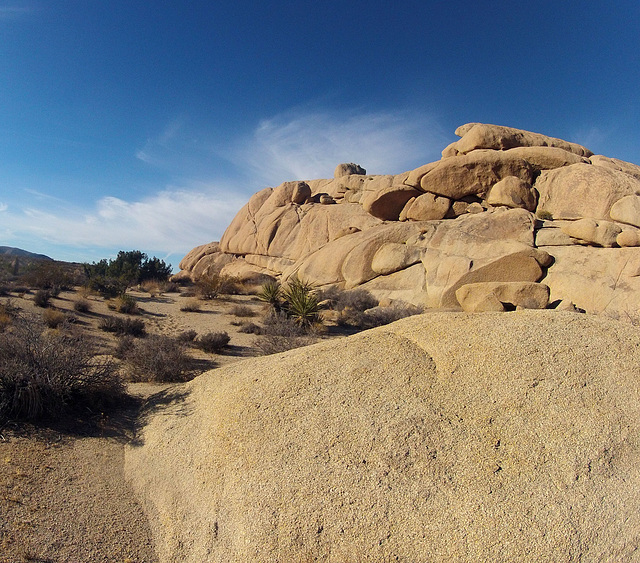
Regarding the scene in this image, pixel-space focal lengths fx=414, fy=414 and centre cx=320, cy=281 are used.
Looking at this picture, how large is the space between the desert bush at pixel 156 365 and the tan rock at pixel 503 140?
18.6 metres

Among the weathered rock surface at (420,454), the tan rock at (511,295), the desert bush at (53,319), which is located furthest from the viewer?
the tan rock at (511,295)

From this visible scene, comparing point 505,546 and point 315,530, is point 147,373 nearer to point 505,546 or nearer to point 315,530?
point 315,530

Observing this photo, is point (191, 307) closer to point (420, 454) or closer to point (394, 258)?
point (394, 258)

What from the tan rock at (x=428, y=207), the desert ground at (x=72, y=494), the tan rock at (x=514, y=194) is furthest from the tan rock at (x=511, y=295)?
the desert ground at (x=72, y=494)

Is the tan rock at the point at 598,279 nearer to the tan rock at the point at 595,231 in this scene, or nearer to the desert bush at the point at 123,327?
the tan rock at the point at 595,231

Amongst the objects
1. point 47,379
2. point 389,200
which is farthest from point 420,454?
point 389,200

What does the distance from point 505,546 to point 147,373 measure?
6.30m

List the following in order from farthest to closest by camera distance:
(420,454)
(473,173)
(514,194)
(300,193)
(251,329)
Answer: (300,193) → (473,173) → (514,194) → (251,329) → (420,454)

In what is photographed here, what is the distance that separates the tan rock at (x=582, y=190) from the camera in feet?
51.3

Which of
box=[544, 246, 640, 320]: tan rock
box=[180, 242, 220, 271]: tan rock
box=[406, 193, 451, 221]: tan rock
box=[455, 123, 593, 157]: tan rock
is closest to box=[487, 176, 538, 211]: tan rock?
box=[406, 193, 451, 221]: tan rock

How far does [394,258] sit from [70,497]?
15223 mm

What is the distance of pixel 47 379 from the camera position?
5145 mm

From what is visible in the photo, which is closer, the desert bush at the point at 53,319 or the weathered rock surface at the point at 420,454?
the weathered rock surface at the point at 420,454

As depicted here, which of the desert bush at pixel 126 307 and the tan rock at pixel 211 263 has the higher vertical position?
the tan rock at pixel 211 263
